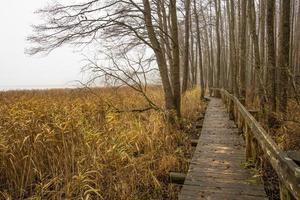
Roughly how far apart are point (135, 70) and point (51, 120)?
250 cm

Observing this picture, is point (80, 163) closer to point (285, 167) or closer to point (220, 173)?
point (220, 173)

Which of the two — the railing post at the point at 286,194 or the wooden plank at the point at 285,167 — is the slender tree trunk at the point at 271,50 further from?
the railing post at the point at 286,194

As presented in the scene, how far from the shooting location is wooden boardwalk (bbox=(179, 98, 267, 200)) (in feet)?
11.9

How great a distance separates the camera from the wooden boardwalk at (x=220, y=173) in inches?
143

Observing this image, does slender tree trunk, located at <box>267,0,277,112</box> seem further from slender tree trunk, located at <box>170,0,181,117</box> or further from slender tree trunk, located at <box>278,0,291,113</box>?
slender tree trunk, located at <box>170,0,181,117</box>

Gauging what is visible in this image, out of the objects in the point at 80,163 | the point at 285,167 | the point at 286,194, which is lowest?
the point at 80,163

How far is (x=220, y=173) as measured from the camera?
4.33 meters

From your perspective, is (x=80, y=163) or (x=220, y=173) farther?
Result: (x=80, y=163)

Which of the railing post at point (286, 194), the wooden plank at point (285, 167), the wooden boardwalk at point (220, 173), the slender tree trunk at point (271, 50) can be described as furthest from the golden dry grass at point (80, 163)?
the slender tree trunk at point (271, 50)

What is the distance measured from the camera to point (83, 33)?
684cm

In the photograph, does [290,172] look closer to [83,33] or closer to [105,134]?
[105,134]

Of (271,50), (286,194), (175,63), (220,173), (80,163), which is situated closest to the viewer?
(286,194)

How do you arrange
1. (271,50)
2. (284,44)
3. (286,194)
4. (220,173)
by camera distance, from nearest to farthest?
(286,194) < (220,173) < (284,44) < (271,50)

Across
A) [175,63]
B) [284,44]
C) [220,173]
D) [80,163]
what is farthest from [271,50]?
[80,163]
